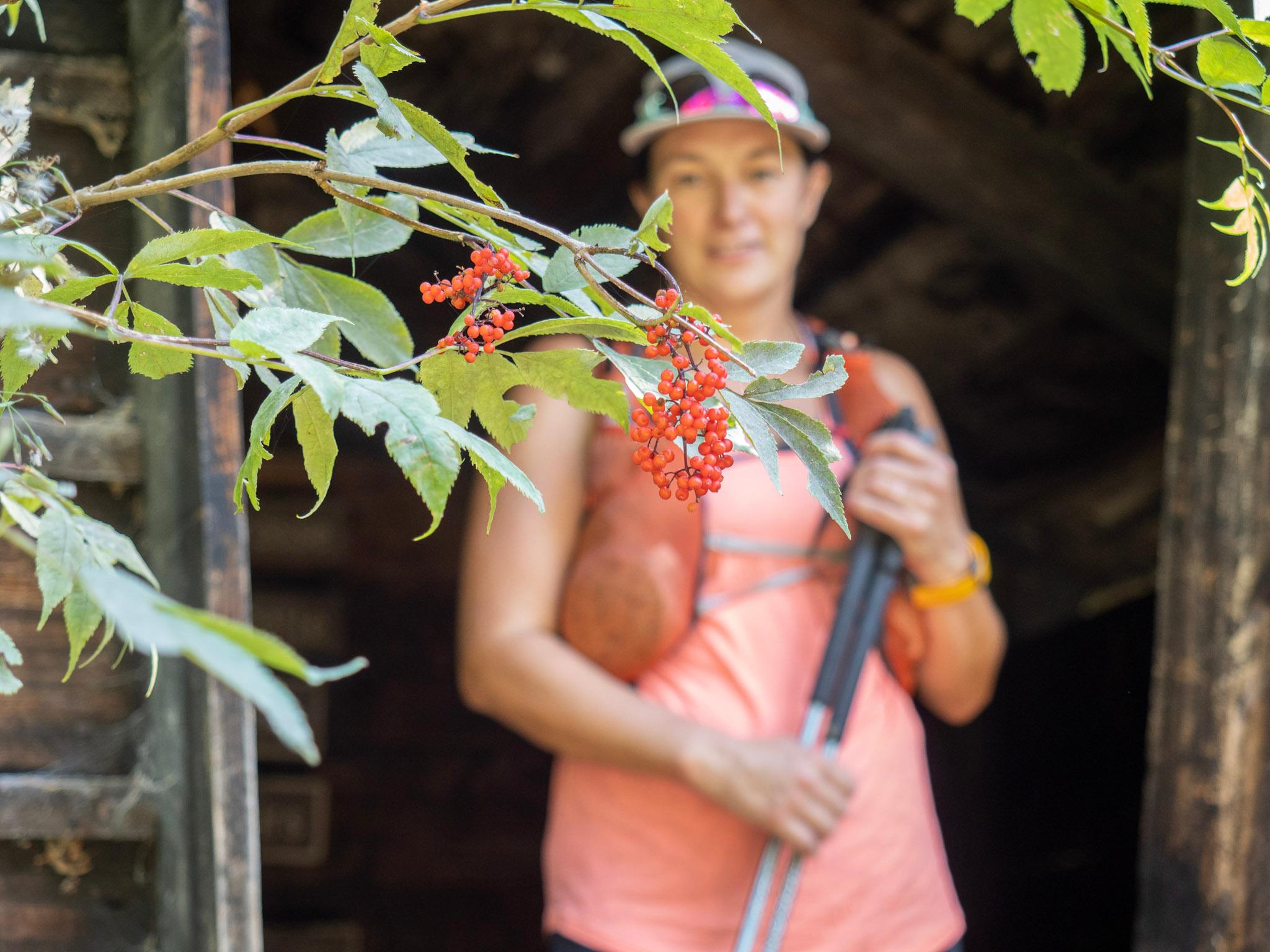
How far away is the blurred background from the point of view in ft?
7.00

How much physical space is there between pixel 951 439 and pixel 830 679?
1.71m

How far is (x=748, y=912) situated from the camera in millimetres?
1308

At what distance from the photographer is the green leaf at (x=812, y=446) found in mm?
493

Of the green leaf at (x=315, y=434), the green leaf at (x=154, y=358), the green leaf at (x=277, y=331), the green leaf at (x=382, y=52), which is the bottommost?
the green leaf at (x=315, y=434)

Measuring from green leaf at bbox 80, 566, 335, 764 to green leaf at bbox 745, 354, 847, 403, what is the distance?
0.25 metres

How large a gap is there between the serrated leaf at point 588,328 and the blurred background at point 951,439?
62.6 inches

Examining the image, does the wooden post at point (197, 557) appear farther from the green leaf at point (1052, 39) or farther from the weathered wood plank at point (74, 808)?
the green leaf at point (1052, 39)

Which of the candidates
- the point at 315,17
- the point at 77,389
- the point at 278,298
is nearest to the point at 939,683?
the point at 77,389

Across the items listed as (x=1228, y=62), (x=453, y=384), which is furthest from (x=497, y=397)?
(x=1228, y=62)

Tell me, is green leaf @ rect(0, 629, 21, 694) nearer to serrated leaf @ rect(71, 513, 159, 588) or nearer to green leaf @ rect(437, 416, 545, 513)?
serrated leaf @ rect(71, 513, 159, 588)

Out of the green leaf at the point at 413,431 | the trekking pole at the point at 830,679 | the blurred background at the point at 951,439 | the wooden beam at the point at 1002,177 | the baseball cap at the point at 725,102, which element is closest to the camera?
the green leaf at the point at 413,431

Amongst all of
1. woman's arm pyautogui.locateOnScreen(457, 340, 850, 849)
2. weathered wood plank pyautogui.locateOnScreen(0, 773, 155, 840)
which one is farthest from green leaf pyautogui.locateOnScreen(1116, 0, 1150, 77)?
weathered wood plank pyautogui.locateOnScreen(0, 773, 155, 840)

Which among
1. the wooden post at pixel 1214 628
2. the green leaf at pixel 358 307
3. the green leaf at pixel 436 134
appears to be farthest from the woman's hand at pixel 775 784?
the green leaf at pixel 436 134

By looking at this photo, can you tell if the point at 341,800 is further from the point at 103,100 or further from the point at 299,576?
the point at 103,100
